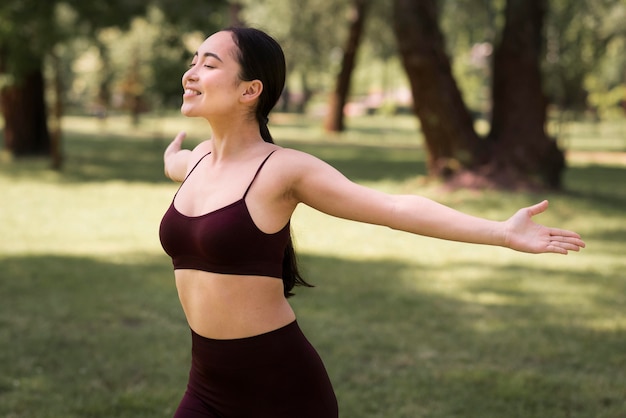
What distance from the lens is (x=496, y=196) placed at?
44.3ft

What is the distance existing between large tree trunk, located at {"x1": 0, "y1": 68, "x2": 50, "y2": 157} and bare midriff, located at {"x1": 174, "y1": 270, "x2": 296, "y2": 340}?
18276 mm

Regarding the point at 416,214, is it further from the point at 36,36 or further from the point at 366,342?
the point at 36,36

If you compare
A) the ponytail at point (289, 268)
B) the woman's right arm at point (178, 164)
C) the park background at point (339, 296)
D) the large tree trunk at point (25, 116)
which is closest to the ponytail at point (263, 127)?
the ponytail at point (289, 268)

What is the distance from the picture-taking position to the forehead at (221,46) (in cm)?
263

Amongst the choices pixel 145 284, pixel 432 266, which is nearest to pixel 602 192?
pixel 432 266

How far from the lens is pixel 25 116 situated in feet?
65.5

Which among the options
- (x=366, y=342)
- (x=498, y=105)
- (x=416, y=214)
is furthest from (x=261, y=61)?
(x=498, y=105)

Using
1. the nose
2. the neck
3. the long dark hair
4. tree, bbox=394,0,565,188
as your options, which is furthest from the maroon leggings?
tree, bbox=394,0,565,188

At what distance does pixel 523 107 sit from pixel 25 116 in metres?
11.8

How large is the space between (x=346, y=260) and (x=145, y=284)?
2452mm

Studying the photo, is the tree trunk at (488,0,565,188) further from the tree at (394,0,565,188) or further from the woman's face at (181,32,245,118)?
the woman's face at (181,32,245,118)

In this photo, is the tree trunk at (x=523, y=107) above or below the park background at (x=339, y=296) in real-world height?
above

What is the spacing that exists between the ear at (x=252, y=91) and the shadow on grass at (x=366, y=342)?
106 inches

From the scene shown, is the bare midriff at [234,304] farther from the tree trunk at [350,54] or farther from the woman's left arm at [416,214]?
the tree trunk at [350,54]
